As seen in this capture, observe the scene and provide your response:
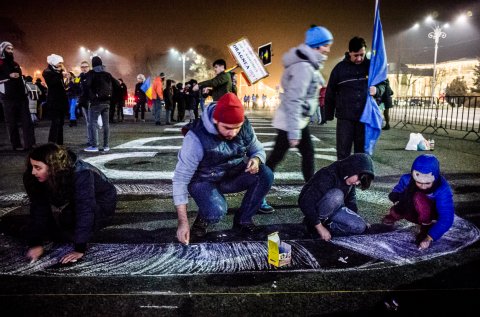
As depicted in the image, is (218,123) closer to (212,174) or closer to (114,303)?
(212,174)

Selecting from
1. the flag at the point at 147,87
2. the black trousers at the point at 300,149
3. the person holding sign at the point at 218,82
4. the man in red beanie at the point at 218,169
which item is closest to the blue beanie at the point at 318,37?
the black trousers at the point at 300,149

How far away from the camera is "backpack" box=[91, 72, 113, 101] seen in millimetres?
7613

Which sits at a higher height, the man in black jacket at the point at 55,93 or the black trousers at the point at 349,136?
the man in black jacket at the point at 55,93

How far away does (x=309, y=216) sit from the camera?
3.32 meters

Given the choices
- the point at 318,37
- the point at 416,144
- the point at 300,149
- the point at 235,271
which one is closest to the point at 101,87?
the point at 300,149

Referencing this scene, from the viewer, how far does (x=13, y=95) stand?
7285 mm

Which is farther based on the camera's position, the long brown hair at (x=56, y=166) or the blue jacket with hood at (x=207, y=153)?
the blue jacket with hood at (x=207, y=153)

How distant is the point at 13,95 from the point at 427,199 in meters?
7.44

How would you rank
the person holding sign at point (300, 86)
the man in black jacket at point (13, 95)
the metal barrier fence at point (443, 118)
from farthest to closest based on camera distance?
1. the metal barrier fence at point (443, 118)
2. the man in black jacket at point (13, 95)
3. the person holding sign at point (300, 86)

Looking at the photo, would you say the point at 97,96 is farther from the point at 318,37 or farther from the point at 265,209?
the point at 318,37

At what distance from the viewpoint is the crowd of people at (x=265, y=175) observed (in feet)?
9.28

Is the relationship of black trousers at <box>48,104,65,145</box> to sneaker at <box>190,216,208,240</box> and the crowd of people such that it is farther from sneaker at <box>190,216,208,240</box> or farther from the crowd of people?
sneaker at <box>190,216,208,240</box>

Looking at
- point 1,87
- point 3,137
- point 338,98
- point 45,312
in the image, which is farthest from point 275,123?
point 3,137

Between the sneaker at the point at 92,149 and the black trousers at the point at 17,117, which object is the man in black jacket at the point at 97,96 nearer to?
the sneaker at the point at 92,149
